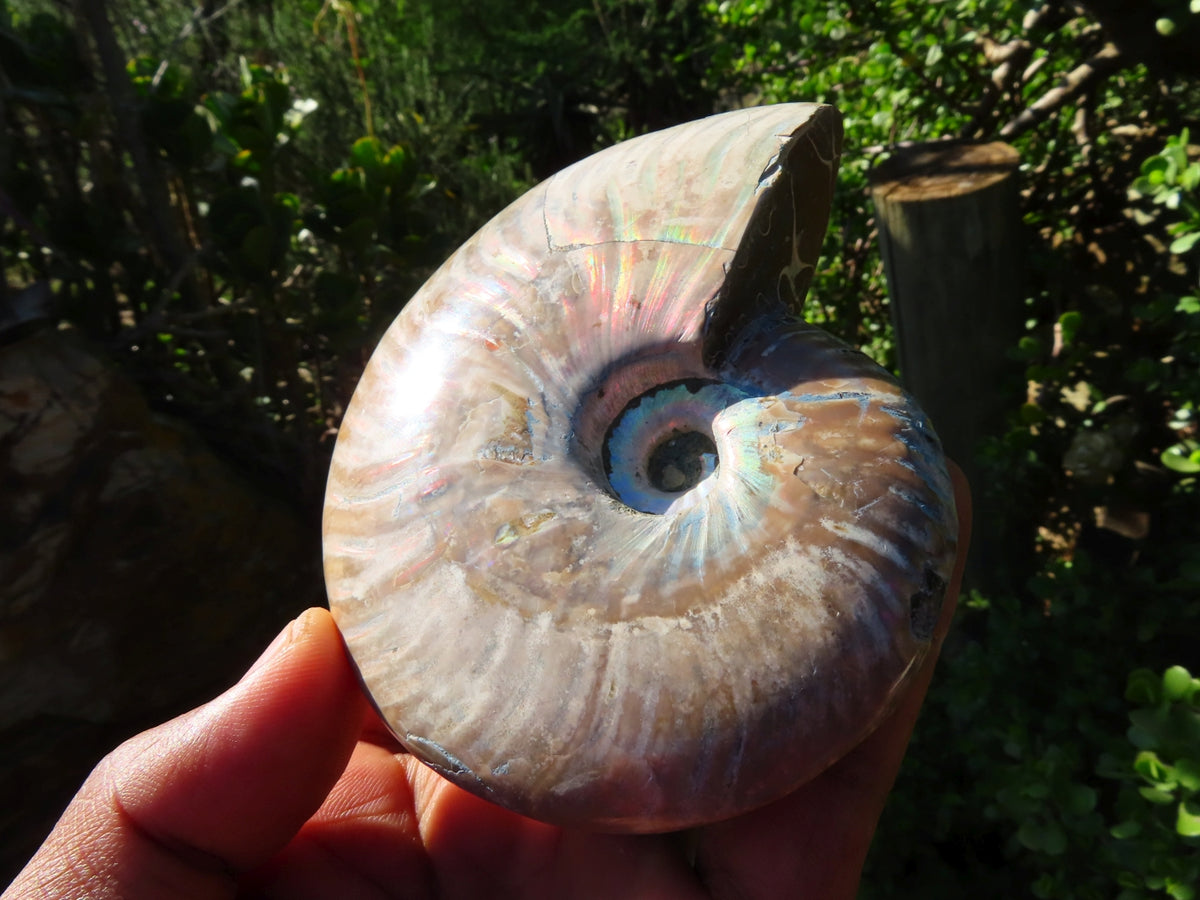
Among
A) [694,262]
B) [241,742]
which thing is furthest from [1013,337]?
[241,742]

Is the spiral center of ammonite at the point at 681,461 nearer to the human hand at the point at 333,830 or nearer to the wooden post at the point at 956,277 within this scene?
the human hand at the point at 333,830

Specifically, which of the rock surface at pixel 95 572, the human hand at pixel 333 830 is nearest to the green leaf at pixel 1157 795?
the human hand at pixel 333 830

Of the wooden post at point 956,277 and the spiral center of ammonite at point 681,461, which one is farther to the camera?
the wooden post at point 956,277

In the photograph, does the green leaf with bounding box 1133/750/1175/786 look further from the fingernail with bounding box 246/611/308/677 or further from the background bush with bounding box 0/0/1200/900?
the fingernail with bounding box 246/611/308/677

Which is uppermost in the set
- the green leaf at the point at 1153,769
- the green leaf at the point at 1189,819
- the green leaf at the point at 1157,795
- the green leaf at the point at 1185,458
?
the green leaf at the point at 1185,458

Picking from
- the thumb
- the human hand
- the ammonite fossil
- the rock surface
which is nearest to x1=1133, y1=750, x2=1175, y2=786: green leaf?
the human hand

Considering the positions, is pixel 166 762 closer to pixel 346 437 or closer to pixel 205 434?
pixel 346 437
